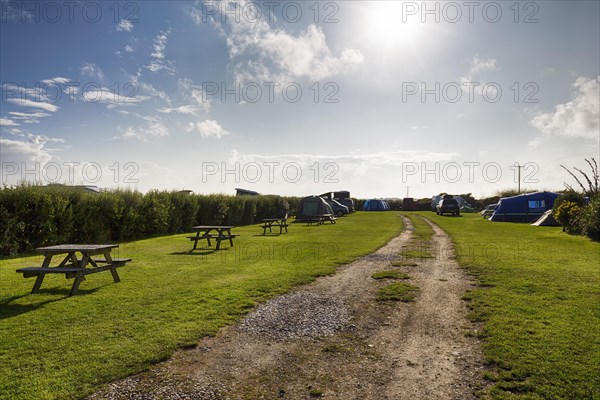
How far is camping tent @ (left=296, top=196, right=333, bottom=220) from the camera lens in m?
34.2

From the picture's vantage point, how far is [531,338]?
17.1ft

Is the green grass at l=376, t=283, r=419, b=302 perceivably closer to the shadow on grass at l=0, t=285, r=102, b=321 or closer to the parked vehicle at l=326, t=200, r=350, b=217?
the shadow on grass at l=0, t=285, r=102, b=321

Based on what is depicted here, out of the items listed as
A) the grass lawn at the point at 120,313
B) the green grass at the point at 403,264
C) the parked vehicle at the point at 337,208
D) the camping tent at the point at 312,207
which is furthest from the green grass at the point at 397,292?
the parked vehicle at the point at 337,208

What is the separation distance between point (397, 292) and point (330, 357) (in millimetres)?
3463

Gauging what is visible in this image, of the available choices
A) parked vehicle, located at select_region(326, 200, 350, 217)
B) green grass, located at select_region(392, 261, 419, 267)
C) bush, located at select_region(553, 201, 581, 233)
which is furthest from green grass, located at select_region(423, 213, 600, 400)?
parked vehicle, located at select_region(326, 200, 350, 217)

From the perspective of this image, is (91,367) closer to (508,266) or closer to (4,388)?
(4,388)

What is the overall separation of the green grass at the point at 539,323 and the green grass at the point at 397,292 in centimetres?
110

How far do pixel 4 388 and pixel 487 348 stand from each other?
572 centimetres

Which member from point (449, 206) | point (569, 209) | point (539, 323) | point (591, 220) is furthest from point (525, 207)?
point (539, 323)

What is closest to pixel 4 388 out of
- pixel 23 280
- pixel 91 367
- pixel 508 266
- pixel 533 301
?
pixel 91 367

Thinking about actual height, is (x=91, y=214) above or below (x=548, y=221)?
above

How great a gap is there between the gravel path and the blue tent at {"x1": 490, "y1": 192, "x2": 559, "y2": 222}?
2929 centimetres

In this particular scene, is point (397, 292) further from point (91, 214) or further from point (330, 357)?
point (91, 214)

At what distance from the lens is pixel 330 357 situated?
4695mm
